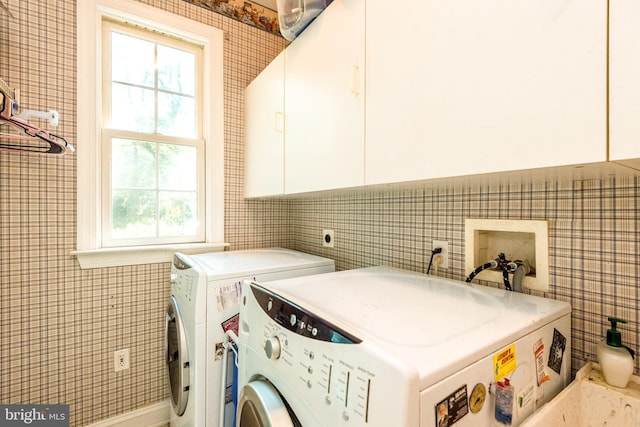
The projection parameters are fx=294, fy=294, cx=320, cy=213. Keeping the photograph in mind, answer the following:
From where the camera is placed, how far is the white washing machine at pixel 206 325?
1170 mm

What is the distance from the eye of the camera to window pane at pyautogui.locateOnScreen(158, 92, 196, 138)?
6.20 feet

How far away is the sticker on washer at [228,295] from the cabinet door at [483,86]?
73cm

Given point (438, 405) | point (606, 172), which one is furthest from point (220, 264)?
point (606, 172)

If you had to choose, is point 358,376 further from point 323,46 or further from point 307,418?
point 323,46

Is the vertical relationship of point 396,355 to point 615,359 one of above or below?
above

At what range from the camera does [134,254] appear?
172cm

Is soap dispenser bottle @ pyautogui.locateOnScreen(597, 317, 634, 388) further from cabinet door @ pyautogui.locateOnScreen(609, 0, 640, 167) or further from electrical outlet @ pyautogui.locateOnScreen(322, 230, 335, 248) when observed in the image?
electrical outlet @ pyautogui.locateOnScreen(322, 230, 335, 248)

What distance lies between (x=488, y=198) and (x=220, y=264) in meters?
1.18

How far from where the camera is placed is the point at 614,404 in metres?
0.73

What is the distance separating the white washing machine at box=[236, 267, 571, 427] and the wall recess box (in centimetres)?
12

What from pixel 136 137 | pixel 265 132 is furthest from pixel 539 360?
pixel 136 137

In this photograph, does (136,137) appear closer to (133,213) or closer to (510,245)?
(133,213)

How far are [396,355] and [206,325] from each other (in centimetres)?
91

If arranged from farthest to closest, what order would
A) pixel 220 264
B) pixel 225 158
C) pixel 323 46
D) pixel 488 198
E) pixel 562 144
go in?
pixel 225 158 < pixel 220 264 < pixel 323 46 < pixel 488 198 < pixel 562 144
